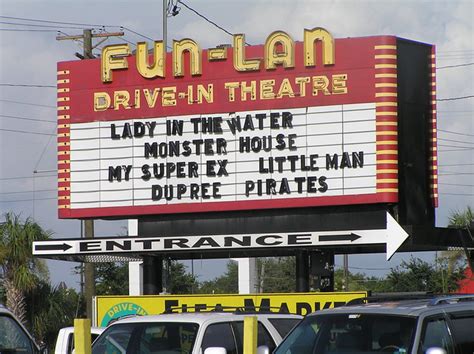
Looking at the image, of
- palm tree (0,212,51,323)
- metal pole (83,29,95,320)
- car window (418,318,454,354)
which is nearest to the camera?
car window (418,318,454,354)

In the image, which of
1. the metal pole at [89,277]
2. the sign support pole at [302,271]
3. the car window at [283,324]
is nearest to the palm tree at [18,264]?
the metal pole at [89,277]

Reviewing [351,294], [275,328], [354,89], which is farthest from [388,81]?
[275,328]

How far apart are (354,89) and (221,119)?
2860 mm

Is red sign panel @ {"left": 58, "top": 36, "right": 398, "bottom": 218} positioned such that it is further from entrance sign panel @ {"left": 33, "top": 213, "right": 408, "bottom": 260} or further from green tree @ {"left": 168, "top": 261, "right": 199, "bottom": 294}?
green tree @ {"left": 168, "top": 261, "right": 199, "bottom": 294}

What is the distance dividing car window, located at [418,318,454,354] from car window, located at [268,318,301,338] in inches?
149

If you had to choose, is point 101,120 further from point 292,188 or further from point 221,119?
point 292,188

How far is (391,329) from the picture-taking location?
32.9 ft

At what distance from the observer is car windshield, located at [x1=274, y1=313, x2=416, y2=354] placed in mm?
9906

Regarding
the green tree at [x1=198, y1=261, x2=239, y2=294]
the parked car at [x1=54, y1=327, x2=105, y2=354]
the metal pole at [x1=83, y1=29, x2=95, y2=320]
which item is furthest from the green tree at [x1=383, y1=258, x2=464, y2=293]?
the green tree at [x1=198, y1=261, x2=239, y2=294]

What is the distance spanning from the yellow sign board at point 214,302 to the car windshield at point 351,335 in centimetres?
970

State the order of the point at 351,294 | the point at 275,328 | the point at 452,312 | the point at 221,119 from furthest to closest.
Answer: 1. the point at 221,119
2. the point at 351,294
3. the point at 275,328
4. the point at 452,312

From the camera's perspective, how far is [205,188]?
22.2 meters

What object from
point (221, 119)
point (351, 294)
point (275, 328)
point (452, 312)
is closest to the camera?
point (452, 312)

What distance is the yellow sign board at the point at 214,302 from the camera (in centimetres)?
2122
